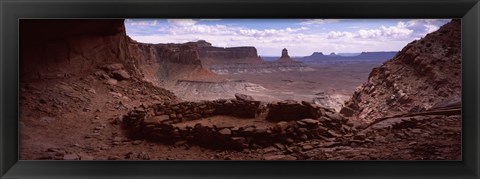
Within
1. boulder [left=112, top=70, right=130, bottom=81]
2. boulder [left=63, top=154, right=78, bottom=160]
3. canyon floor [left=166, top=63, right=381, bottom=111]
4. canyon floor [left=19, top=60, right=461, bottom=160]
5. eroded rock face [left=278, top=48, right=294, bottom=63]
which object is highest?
eroded rock face [left=278, top=48, right=294, bottom=63]

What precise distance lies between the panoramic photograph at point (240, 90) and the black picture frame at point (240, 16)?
0.06 m

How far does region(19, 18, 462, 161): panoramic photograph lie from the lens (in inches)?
123

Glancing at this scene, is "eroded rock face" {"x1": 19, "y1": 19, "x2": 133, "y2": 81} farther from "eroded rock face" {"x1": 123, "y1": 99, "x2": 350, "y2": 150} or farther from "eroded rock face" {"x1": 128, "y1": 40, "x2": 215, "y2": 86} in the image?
"eroded rock face" {"x1": 123, "y1": 99, "x2": 350, "y2": 150}

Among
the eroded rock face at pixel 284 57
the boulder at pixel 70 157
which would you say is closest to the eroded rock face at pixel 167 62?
the eroded rock face at pixel 284 57

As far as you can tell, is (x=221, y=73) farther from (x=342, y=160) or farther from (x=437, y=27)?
A: (x=437, y=27)

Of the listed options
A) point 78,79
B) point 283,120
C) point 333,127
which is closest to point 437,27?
point 333,127

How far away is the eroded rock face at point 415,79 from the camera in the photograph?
10.2ft

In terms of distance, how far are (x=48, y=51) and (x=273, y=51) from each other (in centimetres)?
167

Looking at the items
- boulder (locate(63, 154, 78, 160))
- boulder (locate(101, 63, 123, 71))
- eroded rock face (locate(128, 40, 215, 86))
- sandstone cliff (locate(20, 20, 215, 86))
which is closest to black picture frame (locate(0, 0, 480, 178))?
boulder (locate(63, 154, 78, 160))

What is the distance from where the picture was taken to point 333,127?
319 centimetres

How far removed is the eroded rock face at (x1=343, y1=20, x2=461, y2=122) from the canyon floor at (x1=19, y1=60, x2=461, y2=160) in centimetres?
8

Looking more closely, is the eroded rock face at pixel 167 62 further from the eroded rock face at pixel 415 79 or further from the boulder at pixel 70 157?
the eroded rock face at pixel 415 79

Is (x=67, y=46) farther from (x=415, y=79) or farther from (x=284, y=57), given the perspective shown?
(x=415, y=79)

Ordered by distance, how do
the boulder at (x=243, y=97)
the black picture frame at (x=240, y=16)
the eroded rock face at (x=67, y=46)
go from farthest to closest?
the boulder at (x=243, y=97), the eroded rock face at (x=67, y=46), the black picture frame at (x=240, y=16)
